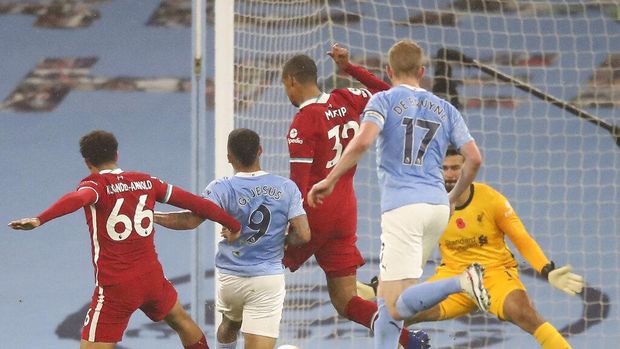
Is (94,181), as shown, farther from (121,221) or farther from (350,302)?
(350,302)

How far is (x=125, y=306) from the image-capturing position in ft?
20.2

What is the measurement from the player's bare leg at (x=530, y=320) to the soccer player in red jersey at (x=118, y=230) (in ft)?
6.78

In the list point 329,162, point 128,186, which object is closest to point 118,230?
point 128,186

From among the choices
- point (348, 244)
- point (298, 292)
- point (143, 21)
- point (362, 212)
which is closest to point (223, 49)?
point (348, 244)

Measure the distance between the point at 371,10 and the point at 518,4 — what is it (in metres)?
1.32

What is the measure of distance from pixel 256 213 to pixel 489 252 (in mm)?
2001

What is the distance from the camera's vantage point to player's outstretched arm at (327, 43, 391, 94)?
6.77m

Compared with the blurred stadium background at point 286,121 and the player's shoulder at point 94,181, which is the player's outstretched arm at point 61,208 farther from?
the blurred stadium background at point 286,121

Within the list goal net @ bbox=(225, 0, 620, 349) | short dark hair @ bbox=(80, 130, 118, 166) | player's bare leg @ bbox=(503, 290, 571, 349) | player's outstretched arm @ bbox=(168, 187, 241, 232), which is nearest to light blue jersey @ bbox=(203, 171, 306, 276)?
player's outstretched arm @ bbox=(168, 187, 241, 232)

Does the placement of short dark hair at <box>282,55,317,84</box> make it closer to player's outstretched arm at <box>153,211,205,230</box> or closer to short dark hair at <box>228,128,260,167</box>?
short dark hair at <box>228,128,260,167</box>

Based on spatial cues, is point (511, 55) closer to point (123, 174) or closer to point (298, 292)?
point (298, 292)

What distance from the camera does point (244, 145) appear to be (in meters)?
6.15

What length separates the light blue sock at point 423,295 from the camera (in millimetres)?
5742

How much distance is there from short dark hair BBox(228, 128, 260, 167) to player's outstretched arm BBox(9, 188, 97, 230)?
2.39ft
